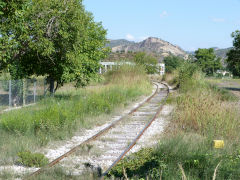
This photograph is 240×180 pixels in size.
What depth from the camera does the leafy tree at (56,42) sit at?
1456cm

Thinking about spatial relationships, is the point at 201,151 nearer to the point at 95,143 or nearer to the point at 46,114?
the point at 95,143

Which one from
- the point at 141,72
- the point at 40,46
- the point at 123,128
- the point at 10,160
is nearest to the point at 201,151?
the point at 10,160

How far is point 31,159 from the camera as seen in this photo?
719 centimetres

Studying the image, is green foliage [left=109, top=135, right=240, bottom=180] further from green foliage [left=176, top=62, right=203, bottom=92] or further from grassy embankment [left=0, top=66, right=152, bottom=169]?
green foliage [left=176, top=62, right=203, bottom=92]

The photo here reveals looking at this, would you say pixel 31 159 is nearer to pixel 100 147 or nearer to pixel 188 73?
pixel 100 147

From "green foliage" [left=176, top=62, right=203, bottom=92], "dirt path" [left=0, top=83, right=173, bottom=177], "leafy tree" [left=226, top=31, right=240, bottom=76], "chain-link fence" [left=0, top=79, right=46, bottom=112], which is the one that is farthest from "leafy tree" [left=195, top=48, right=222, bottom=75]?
"dirt path" [left=0, top=83, right=173, bottom=177]

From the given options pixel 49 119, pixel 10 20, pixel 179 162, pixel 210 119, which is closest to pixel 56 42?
pixel 10 20

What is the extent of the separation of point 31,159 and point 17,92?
10729 millimetres

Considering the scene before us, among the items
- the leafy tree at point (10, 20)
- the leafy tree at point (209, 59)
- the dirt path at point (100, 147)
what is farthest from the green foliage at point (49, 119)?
the leafy tree at point (209, 59)

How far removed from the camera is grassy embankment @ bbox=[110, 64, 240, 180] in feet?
19.2

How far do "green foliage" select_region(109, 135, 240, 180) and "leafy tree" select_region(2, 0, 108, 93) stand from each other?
24.2 feet

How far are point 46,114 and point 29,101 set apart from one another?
27.7 ft

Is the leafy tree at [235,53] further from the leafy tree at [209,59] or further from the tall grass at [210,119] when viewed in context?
the leafy tree at [209,59]

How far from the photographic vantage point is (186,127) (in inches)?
423
